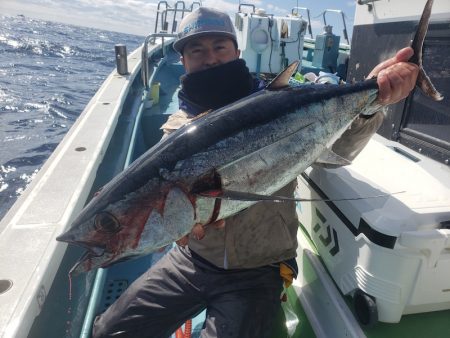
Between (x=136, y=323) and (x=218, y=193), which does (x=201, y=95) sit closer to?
(x=218, y=193)

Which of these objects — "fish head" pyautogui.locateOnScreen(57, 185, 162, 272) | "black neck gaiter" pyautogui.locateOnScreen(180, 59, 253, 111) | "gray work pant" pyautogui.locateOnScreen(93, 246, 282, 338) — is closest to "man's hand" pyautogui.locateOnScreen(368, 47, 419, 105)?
"black neck gaiter" pyautogui.locateOnScreen(180, 59, 253, 111)

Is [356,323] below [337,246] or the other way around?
below

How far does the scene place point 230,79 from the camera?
2379 mm

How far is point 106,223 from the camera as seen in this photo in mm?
1515

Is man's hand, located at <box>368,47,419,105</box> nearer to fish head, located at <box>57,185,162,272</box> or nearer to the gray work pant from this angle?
the gray work pant

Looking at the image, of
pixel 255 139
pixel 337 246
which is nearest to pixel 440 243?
pixel 337 246

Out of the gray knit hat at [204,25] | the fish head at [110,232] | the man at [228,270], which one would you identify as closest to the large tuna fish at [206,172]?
the fish head at [110,232]

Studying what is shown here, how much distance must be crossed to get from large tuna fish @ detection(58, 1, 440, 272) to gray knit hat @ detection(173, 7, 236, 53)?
85cm

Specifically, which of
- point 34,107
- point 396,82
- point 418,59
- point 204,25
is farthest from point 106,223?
point 34,107

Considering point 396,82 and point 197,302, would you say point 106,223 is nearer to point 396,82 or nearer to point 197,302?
point 197,302

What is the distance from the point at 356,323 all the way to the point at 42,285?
1.65m

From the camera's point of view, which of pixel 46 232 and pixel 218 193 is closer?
pixel 218 193

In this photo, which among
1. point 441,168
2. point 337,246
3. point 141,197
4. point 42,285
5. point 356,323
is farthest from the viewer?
point 441,168

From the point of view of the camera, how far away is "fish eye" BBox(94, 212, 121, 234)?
1.51m
